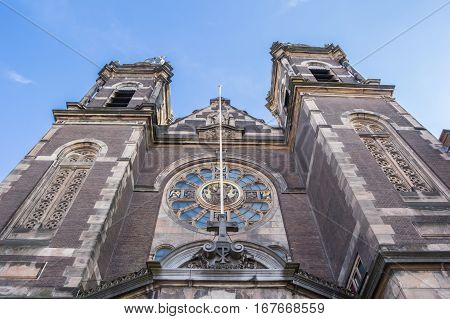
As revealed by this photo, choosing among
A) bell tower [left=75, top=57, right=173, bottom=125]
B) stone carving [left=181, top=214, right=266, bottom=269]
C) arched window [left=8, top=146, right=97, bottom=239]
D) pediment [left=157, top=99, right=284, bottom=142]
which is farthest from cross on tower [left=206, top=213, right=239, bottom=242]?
bell tower [left=75, top=57, right=173, bottom=125]

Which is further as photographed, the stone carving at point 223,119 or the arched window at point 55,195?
the stone carving at point 223,119

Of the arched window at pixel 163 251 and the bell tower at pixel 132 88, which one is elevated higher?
the bell tower at pixel 132 88

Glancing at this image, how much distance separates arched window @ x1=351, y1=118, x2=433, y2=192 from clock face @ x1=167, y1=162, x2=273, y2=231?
401cm

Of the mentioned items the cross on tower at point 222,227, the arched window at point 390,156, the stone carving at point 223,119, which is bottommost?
the cross on tower at point 222,227

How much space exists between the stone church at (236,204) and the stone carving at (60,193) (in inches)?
2.2

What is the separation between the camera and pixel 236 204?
1510 cm

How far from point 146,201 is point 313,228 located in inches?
233

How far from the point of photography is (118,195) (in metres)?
13.0

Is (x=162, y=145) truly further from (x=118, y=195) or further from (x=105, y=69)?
(x=105, y=69)

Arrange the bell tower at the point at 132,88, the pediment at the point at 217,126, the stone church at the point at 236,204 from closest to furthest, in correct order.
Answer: the stone church at the point at 236,204
the pediment at the point at 217,126
the bell tower at the point at 132,88

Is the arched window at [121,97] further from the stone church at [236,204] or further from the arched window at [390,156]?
the arched window at [390,156]

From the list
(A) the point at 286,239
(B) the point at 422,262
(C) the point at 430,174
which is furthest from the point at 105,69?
(B) the point at 422,262

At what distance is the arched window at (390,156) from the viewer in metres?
12.4

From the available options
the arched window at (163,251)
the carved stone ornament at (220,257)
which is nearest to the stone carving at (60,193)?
the arched window at (163,251)
